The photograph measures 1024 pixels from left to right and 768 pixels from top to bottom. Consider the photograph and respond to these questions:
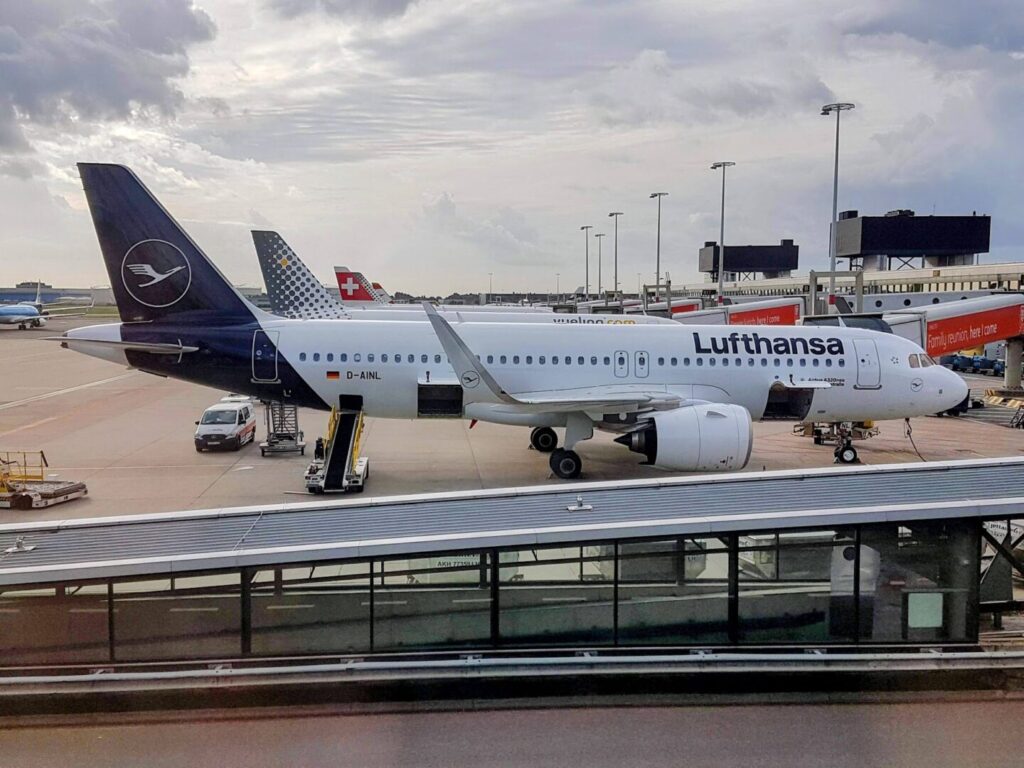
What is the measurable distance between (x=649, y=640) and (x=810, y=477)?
4.37 meters

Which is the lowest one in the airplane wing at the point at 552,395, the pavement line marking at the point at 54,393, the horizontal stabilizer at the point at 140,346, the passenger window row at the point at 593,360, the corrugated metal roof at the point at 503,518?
the pavement line marking at the point at 54,393

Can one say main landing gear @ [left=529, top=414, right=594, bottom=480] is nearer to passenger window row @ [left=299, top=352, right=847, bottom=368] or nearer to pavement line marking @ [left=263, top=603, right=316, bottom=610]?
passenger window row @ [left=299, top=352, right=847, bottom=368]

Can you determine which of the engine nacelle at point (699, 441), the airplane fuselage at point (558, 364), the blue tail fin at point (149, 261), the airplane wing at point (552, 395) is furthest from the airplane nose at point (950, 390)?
the blue tail fin at point (149, 261)

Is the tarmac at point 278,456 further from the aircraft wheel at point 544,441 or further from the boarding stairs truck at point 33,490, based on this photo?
the aircraft wheel at point 544,441

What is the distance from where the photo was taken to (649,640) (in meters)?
11.2

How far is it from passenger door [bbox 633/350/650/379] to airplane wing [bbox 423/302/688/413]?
488mm

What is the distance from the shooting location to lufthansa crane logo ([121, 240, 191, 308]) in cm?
2444

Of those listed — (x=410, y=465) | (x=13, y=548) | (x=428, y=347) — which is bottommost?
(x=410, y=465)

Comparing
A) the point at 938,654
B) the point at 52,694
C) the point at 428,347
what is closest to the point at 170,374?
the point at 428,347

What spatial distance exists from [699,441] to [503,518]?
11376 millimetres

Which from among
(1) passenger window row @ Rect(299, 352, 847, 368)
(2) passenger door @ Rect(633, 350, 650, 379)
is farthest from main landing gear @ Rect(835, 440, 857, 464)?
(2) passenger door @ Rect(633, 350, 650, 379)

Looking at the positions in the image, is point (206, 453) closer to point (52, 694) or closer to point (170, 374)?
point (170, 374)

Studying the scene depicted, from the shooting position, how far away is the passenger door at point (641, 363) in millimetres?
25094

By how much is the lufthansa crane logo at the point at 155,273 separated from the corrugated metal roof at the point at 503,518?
44.6 feet
